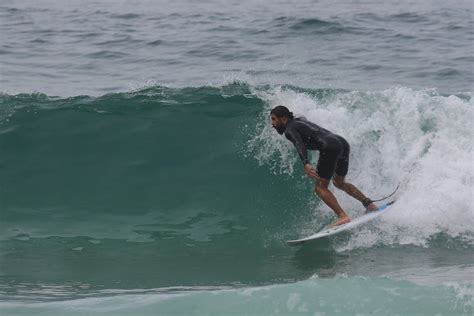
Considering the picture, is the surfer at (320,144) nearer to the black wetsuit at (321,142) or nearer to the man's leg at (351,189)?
the black wetsuit at (321,142)

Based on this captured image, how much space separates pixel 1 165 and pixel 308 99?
445 centimetres

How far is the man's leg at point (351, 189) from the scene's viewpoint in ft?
29.3

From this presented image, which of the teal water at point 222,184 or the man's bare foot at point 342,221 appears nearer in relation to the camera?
the teal water at point 222,184

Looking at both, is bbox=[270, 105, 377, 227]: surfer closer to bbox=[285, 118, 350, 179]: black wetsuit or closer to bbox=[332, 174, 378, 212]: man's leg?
bbox=[285, 118, 350, 179]: black wetsuit

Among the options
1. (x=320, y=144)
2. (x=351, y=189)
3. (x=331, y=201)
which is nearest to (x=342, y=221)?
(x=331, y=201)

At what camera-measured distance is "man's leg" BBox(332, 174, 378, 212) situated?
892 centimetres

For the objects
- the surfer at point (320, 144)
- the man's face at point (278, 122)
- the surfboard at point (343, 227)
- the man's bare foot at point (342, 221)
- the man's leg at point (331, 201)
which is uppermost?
the man's face at point (278, 122)

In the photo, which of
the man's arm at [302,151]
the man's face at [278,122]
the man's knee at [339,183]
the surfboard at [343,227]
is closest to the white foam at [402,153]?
the surfboard at [343,227]

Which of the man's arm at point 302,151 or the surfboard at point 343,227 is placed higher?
the man's arm at point 302,151

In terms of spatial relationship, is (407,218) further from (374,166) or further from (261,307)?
(261,307)

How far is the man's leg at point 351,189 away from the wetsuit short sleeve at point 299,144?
712mm

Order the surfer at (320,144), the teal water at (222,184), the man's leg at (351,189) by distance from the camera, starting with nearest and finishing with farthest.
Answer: the teal water at (222,184), the surfer at (320,144), the man's leg at (351,189)

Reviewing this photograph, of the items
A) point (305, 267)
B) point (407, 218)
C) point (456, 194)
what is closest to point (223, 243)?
point (305, 267)

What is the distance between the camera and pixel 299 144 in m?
8.49
